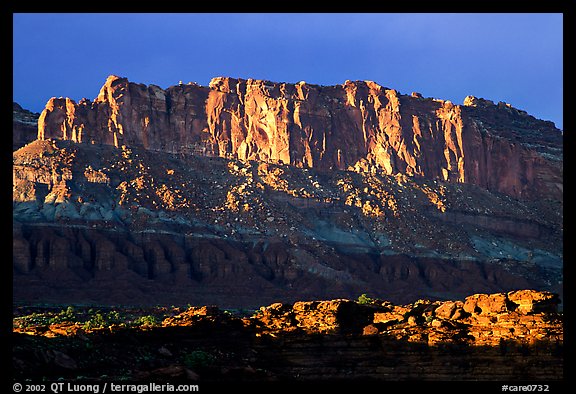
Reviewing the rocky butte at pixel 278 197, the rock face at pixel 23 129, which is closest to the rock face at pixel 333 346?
the rocky butte at pixel 278 197

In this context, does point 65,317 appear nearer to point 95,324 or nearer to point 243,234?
point 95,324

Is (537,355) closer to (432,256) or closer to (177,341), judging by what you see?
(177,341)

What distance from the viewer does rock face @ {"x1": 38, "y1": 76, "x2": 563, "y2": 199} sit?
5492 inches

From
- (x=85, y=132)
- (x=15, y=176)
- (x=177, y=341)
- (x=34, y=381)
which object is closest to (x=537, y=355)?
(x=177, y=341)

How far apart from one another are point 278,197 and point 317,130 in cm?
2003

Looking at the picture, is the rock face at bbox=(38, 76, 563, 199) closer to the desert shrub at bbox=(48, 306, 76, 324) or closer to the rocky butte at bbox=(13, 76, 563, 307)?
the rocky butte at bbox=(13, 76, 563, 307)

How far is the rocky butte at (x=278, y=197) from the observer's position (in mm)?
111688

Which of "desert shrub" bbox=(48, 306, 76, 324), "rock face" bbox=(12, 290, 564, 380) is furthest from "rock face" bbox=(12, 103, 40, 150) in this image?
"rock face" bbox=(12, 290, 564, 380)

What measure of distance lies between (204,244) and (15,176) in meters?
21.2

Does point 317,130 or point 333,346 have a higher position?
point 317,130

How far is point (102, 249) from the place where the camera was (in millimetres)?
111562

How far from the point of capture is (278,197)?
132 meters

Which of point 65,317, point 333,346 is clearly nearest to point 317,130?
point 65,317

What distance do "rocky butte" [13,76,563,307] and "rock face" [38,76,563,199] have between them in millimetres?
205
